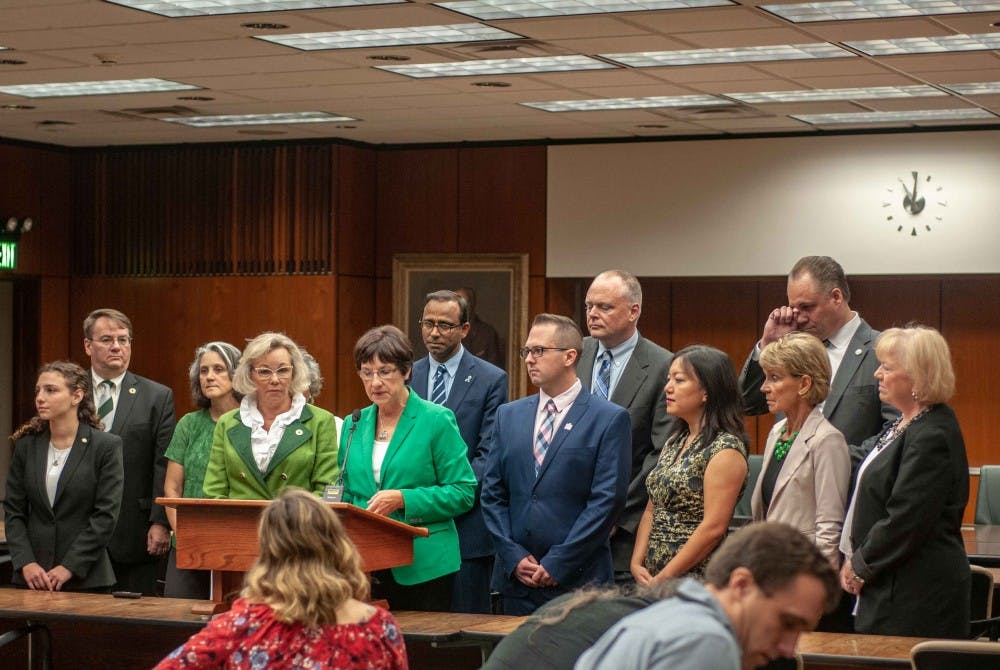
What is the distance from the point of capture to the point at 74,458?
5859 millimetres

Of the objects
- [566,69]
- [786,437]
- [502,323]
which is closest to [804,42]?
[566,69]

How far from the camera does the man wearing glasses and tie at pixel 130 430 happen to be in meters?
6.59

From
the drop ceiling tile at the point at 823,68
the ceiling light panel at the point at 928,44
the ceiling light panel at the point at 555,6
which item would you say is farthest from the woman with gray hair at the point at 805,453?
the drop ceiling tile at the point at 823,68

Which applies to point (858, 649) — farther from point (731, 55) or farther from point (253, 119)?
point (253, 119)

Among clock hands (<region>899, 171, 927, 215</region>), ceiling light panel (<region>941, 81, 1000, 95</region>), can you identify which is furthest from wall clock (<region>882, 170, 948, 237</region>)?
ceiling light panel (<region>941, 81, 1000, 95</region>)

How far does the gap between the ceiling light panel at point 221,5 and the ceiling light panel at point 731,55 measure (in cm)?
179

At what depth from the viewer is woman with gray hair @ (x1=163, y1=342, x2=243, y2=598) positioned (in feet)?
19.6

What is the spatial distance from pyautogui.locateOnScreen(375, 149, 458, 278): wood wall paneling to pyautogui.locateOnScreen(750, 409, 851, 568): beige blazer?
7.17 metres

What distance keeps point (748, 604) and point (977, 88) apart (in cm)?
731

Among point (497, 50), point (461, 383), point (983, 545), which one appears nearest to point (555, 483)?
point (461, 383)

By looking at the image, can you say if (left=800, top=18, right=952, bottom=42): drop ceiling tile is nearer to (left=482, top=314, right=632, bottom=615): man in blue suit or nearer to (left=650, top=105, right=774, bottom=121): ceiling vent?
(left=650, top=105, right=774, bottom=121): ceiling vent

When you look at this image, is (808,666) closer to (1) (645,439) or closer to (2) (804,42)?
(1) (645,439)

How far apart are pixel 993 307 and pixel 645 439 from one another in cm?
616

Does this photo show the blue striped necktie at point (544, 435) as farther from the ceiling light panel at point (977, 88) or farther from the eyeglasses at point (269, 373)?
the ceiling light panel at point (977, 88)
